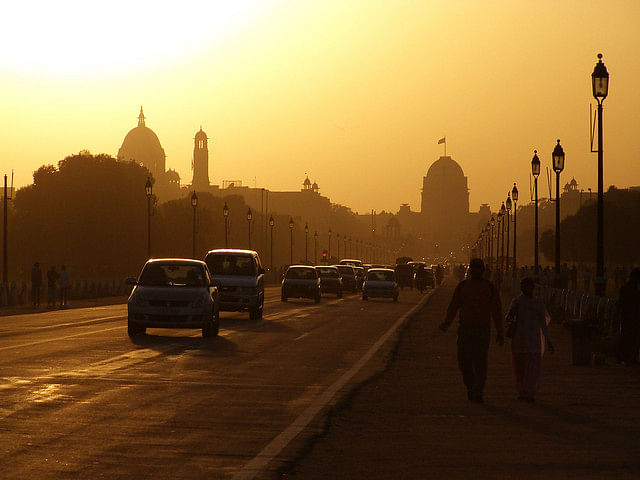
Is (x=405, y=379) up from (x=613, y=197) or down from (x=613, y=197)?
down

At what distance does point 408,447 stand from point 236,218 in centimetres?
15011

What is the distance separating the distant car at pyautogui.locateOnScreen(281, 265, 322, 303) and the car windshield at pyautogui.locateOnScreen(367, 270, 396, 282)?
7137 millimetres

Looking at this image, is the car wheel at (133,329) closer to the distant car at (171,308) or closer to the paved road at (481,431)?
the distant car at (171,308)

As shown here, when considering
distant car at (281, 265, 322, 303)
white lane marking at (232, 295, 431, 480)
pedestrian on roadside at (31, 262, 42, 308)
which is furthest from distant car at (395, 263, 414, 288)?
white lane marking at (232, 295, 431, 480)

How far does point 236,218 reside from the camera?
531 ft

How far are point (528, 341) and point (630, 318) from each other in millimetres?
6475

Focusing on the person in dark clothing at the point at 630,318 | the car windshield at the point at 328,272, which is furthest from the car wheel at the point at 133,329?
the car windshield at the point at 328,272

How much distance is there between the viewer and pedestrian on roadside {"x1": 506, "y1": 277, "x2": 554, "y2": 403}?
16.6 metres

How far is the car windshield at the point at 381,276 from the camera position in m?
64.3

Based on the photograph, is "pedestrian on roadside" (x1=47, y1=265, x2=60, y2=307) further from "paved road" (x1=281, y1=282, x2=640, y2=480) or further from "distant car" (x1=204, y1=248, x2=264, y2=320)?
"paved road" (x1=281, y1=282, x2=640, y2=480)

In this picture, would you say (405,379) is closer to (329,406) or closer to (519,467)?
(329,406)

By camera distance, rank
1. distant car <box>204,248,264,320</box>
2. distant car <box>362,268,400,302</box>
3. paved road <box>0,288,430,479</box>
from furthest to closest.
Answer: distant car <box>362,268,400,302</box>, distant car <box>204,248,264,320</box>, paved road <box>0,288,430,479</box>

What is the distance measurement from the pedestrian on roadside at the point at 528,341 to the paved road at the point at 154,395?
2.64 meters

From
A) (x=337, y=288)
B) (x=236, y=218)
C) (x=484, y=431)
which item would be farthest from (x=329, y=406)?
(x=236, y=218)
